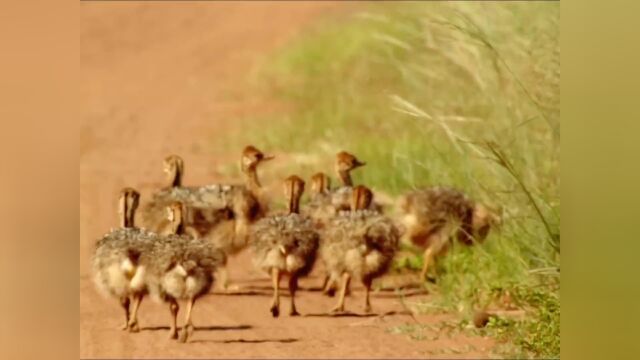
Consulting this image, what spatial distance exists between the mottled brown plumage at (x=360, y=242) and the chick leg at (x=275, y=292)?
0.20 m

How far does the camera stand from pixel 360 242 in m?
5.31

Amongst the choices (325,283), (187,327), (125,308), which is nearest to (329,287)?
(325,283)

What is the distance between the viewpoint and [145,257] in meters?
4.98

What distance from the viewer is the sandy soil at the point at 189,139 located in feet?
17.3

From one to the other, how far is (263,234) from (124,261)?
57cm

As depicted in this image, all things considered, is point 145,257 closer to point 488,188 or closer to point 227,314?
point 227,314

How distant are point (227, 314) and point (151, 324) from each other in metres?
0.32

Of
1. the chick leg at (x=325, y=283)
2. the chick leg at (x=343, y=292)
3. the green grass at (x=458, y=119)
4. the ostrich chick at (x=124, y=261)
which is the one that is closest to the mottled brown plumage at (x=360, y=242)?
the chick leg at (x=343, y=292)

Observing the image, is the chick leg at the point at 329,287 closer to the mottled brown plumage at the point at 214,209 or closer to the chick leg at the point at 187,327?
the mottled brown plumage at the point at 214,209

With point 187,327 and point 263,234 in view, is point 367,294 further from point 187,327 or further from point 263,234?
point 187,327

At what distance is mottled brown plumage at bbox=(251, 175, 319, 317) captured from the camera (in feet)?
17.3

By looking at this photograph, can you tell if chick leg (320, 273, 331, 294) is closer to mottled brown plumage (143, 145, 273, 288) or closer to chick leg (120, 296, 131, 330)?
mottled brown plumage (143, 145, 273, 288)

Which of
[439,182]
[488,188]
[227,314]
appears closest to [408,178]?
[439,182]

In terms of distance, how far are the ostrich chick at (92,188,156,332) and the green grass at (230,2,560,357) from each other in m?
1.10
